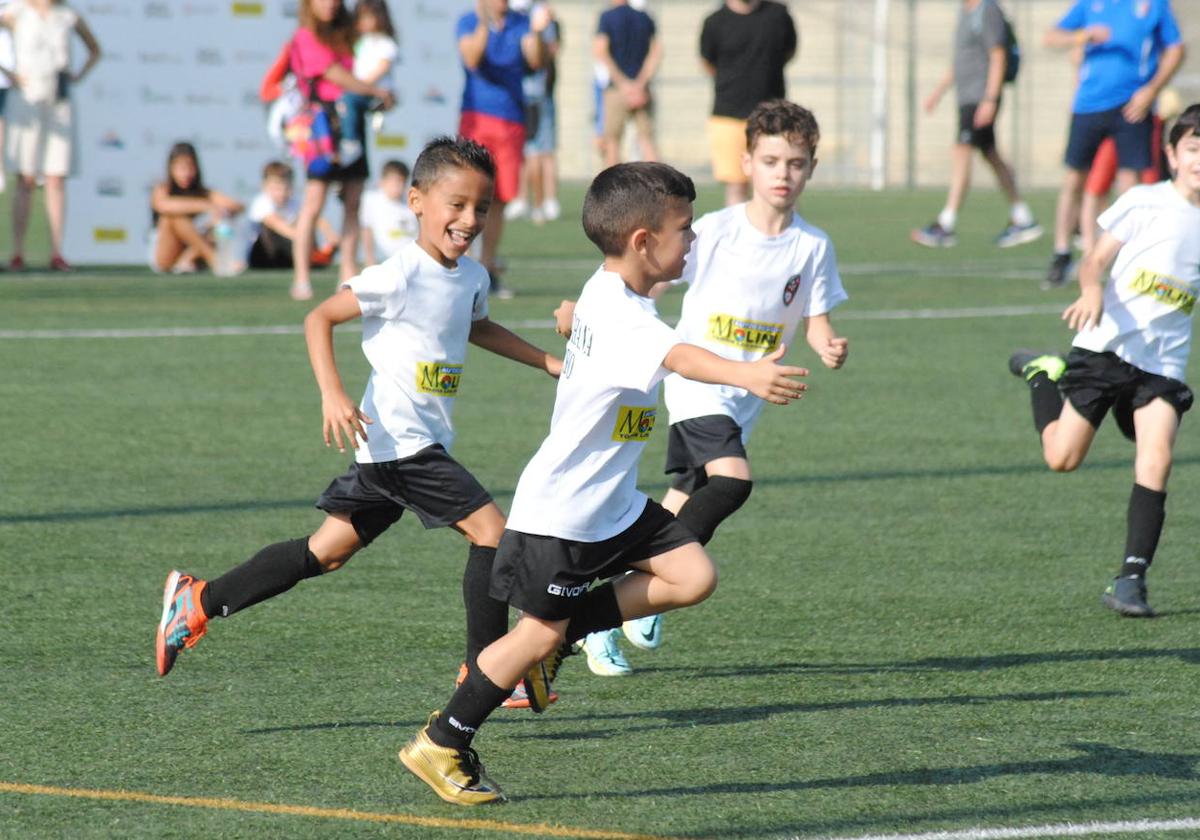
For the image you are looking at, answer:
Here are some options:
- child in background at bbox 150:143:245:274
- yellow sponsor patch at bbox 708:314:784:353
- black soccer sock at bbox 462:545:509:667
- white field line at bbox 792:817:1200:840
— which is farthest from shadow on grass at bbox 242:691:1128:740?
child in background at bbox 150:143:245:274

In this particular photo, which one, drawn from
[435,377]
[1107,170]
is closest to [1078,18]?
[1107,170]

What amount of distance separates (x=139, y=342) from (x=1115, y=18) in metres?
7.45

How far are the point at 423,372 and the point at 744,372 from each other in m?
1.30

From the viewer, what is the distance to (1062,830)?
398 centimetres

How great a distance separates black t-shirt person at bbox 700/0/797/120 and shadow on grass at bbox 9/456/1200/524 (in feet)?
23.0

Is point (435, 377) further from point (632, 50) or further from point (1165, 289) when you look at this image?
point (632, 50)

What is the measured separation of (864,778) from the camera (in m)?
4.33

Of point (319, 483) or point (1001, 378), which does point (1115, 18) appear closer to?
point (1001, 378)

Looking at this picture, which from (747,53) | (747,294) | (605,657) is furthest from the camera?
A: (747,53)

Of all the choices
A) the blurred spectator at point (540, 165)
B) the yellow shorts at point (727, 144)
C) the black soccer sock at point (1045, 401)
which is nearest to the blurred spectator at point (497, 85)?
the yellow shorts at point (727, 144)

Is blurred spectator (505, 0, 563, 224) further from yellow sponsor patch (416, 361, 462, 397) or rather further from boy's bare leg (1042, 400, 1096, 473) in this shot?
yellow sponsor patch (416, 361, 462, 397)

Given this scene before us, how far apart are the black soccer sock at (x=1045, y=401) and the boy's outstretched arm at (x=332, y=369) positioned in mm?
2775

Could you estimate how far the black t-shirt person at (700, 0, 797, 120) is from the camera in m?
14.9

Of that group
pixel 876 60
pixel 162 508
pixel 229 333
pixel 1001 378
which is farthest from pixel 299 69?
pixel 876 60
